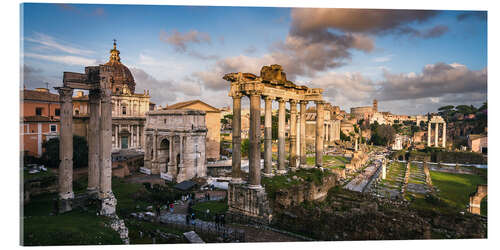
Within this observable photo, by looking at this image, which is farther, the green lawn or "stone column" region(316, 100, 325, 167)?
the green lawn

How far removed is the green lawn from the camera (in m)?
A: 18.6

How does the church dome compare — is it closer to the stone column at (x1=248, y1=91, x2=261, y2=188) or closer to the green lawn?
the stone column at (x1=248, y1=91, x2=261, y2=188)

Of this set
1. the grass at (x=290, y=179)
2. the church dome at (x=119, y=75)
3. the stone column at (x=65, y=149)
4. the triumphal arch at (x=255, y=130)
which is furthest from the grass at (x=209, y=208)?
the church dome at (x=119, y=75)

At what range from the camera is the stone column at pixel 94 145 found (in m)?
11.5

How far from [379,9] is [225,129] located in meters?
76.2

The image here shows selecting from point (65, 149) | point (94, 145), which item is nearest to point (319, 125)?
point (94, 145)

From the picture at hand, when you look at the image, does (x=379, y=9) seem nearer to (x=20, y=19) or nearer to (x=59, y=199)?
(x=20, y=19)

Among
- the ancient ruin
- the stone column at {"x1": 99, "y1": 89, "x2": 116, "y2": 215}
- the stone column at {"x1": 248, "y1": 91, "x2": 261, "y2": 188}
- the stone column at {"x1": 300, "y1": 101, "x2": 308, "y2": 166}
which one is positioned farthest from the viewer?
the ancient ruin

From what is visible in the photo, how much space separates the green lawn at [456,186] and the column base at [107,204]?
65.3 ft

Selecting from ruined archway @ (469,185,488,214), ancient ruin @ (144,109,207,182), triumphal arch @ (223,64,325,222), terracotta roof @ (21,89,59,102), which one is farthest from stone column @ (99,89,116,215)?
ruined archway @ (469,185,488,214)

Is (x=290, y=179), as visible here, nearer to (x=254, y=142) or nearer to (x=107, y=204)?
(x=254, y=142)

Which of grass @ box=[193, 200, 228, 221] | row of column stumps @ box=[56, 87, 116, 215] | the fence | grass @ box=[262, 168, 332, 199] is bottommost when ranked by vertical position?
grass @ box=[193, 200, 228, 221]

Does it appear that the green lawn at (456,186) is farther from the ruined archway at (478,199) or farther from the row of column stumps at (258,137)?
the row of column stumps at (258,137)

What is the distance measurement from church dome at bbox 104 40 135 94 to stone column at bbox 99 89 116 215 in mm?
31148
